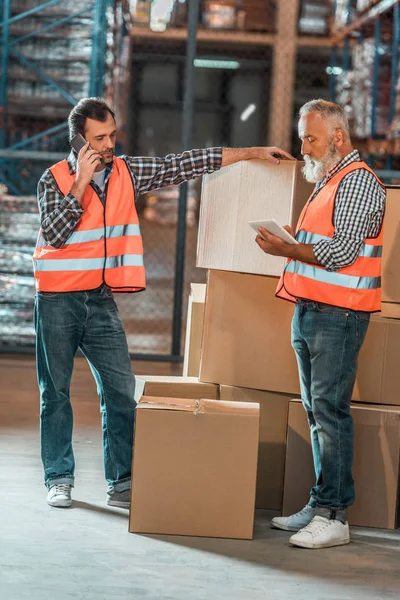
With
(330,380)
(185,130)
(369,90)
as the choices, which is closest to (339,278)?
(330,380)

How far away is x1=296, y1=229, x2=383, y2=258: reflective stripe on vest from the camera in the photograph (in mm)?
3738

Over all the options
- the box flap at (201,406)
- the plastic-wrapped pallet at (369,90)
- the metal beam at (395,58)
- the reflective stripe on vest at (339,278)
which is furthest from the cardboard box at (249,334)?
the plastic-wrapped pallet at (369,90)

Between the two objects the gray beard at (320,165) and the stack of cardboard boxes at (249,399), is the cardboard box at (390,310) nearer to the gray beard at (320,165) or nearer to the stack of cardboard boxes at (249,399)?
the stack of cardboard boxes at (249,399)

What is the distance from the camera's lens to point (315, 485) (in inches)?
164

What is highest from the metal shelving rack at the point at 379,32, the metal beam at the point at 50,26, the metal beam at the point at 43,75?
the metal shelving rack at the point at 379,32

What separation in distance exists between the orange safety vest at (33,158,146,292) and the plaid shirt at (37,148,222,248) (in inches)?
1.7

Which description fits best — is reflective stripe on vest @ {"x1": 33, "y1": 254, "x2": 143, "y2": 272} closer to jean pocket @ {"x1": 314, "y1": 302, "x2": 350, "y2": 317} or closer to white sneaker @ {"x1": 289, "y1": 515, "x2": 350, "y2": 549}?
jean pocket @ {"x1": 314, "y1": 302, "x2": 350, "y2": 317}

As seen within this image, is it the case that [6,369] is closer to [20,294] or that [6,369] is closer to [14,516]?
[20,294]

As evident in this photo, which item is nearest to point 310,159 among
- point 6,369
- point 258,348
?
point 258,348

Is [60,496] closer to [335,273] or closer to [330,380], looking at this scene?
[330,380]

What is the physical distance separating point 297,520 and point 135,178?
5.54 ft

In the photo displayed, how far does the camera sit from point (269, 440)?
14.4 ft

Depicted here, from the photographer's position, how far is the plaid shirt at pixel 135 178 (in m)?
3.96

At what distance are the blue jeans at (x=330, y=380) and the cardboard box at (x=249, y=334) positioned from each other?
36 centimetres
